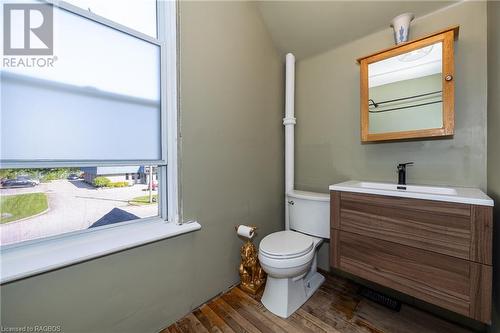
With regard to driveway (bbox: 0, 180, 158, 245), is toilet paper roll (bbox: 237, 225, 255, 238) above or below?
below

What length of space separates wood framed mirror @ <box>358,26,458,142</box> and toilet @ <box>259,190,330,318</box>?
2.29 ft

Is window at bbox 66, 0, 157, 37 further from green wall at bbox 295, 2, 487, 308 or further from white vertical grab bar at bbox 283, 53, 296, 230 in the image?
green wall at bbox 295, 2, 487, 308

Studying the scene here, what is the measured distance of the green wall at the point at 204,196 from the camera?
3.25 feet

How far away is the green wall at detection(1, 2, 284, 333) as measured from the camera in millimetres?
992

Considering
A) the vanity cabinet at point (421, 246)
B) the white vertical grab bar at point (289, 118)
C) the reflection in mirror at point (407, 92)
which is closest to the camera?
the vanity cabinet at point (421, 246)

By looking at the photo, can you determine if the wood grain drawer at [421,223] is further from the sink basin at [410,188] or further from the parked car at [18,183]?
the parked car at [18,183]

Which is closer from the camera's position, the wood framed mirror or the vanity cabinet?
the vanity cabinet

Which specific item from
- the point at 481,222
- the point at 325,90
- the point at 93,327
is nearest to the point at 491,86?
the point at 481,222

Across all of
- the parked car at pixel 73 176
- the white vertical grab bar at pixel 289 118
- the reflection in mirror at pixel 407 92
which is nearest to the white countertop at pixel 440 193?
the reflection in mirror at pixel 407 92

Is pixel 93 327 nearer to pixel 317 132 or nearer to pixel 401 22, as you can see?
pixel 317 132

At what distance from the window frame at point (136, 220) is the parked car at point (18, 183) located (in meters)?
0.08

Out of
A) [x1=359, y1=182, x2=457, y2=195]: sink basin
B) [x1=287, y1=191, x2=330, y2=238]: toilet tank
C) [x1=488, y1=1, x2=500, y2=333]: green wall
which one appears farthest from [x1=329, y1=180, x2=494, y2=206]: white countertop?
[x1=287, y1=191, x2=330, y2=238]: toilet tank

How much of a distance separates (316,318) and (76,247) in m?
1.45

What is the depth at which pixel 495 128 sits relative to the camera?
3.66ft
